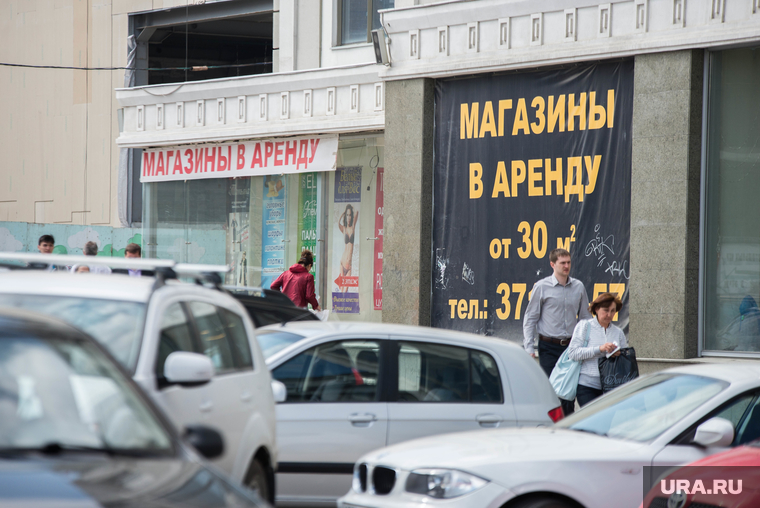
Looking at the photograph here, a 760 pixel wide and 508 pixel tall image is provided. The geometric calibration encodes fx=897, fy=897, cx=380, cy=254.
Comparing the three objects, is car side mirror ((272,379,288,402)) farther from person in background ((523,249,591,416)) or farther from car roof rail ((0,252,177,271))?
person in background ((523,249,591,416))

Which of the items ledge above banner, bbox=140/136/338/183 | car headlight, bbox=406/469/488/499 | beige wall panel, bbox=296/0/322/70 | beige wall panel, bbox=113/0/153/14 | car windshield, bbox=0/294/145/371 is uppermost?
beige wall panel, bbox=113/0/153/14

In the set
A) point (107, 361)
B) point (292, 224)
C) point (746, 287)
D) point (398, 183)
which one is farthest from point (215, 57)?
point (107, 361)

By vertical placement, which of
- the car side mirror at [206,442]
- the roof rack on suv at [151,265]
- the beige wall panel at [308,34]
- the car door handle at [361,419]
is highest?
the beige wall panel at [308,34]

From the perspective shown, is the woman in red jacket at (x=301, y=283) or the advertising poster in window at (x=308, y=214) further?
the advertising poster in window at (x=308, y=214)

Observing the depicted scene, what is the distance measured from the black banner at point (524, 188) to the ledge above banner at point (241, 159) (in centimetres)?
300

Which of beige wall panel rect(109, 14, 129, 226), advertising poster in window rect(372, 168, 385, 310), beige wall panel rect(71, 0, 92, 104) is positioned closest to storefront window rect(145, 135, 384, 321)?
advertising poster in window rect(372, 168, 385, 310)

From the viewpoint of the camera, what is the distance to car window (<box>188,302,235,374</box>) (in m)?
4.96

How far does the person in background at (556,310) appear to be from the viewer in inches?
373

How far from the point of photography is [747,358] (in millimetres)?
10602

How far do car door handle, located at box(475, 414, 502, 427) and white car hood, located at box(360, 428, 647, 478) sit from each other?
87cm

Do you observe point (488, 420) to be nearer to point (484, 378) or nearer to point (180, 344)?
point (484, 378)

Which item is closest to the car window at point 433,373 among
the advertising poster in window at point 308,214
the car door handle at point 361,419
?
the car door handle at point 361,419

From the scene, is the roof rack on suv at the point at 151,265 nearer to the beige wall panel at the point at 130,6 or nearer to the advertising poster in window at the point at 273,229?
the advertising poster in window at the point at 273,229

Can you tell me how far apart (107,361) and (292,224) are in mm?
12694
